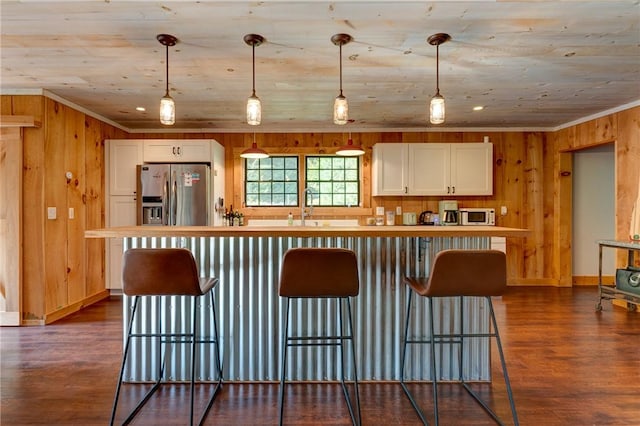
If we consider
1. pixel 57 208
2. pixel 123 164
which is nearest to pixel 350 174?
pixel 123 164

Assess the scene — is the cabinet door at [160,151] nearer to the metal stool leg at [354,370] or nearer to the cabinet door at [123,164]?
the cabinet door at [123,164]

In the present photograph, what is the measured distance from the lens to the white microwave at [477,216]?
476 centimetres

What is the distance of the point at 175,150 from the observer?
4.50 m

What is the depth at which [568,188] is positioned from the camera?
4941mm

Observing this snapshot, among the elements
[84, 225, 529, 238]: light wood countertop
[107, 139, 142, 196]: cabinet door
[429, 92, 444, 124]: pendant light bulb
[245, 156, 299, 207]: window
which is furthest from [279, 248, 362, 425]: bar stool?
[107, 139, 142, 196]: cabinet door

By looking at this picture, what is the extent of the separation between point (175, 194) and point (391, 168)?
298 centimetres

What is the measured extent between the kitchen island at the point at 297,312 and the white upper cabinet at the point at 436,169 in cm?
263

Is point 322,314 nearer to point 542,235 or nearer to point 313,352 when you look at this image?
point 313,352

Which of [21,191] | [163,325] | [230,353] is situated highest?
[21,191]

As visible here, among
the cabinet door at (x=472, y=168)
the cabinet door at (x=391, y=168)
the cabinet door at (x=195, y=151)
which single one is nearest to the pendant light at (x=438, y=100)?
the cabinet door at (x=391, y=168)

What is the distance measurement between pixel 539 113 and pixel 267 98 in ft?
11.4

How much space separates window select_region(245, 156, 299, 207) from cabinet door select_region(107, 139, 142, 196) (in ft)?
4.94

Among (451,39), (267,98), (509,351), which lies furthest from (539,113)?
(267,98)

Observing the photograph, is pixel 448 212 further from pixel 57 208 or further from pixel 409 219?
pixel 57 208
